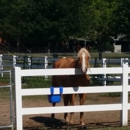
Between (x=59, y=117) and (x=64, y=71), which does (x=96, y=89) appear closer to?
(x=64, y=71)

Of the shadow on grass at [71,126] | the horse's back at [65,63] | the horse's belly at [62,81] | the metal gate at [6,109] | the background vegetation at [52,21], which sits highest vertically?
the background vegetation at [52,21]

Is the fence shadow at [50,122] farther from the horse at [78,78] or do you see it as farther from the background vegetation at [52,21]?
the background vegetation at [52,21]

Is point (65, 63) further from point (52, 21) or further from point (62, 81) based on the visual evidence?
point (52, 21)

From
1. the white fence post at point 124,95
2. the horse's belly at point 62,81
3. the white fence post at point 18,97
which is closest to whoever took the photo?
the white fence post at point 18,97

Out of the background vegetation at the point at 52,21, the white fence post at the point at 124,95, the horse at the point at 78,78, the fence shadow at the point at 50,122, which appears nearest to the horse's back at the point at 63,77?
the horse at the point at 78,78

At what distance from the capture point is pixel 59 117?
12.2 m

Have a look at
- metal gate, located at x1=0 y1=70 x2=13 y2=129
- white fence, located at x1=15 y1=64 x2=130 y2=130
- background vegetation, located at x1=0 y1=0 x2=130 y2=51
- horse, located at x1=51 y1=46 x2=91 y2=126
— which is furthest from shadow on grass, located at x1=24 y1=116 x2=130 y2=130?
background vegetation, located at x1=0 y1=0 x2=130 y2=51

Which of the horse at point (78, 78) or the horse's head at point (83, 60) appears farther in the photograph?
the horse at point (78, 78)

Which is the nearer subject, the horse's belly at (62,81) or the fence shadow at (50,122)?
the fence shadow at (50,122)

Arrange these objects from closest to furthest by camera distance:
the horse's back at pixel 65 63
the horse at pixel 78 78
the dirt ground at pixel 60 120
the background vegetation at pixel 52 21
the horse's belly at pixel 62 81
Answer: the horse at pixel 78 78 → the dirt ground at pixel 60 120 → the horse's belly at pixel 62 81 → the horse's back at pixel 65 63 → the background vegetation at pixel 52 21

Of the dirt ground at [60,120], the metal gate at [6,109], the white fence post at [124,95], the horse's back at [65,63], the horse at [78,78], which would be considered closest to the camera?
A: the metal gate at [6,109]

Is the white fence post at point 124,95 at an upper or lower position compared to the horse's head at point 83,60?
lower

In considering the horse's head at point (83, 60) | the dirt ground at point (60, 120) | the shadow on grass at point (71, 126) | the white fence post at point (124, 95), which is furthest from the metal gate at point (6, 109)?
the white fence post at point (124, 95)

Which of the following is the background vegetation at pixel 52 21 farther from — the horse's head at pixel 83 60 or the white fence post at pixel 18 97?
the white fence post at pixel 18 97
